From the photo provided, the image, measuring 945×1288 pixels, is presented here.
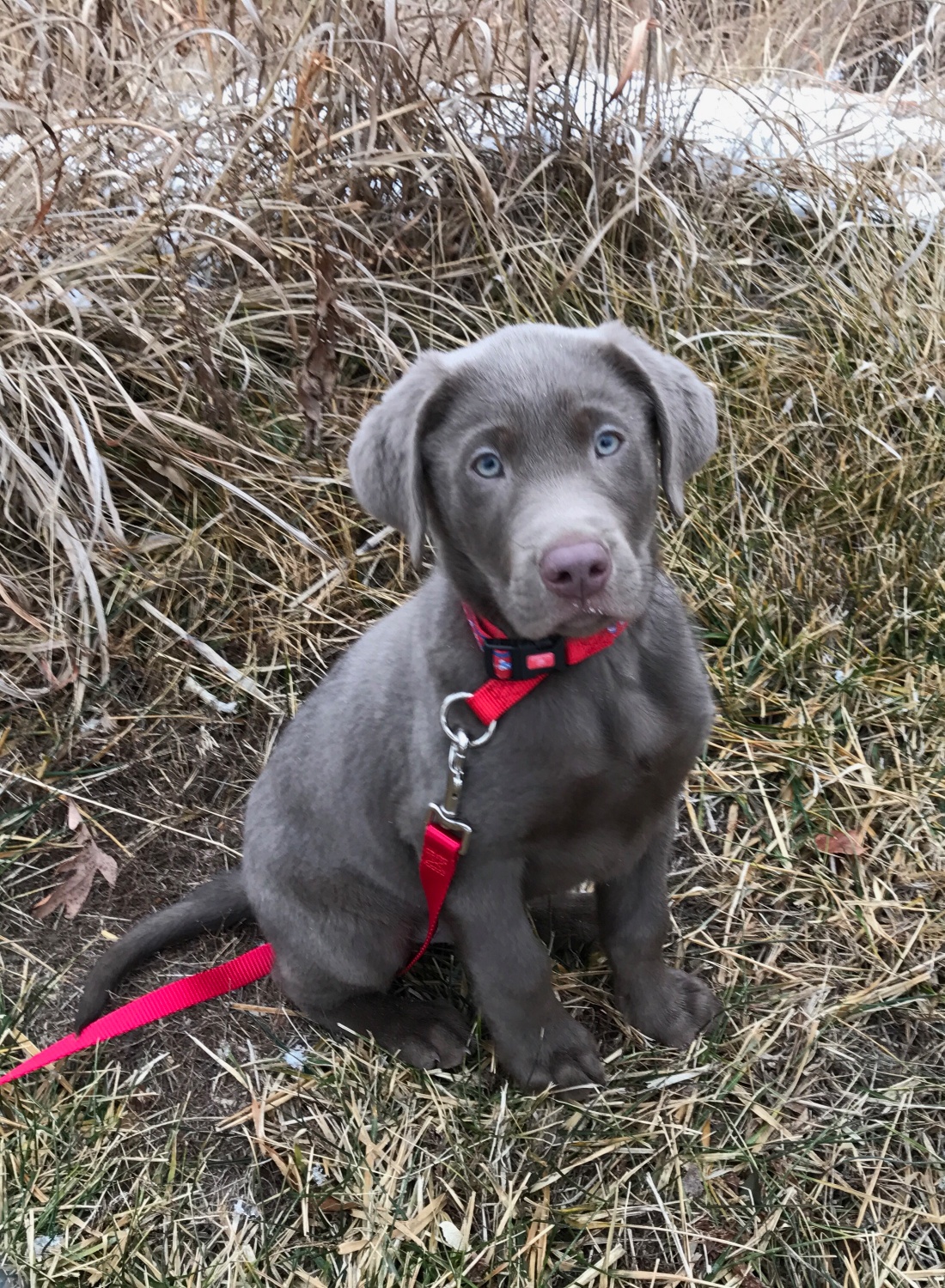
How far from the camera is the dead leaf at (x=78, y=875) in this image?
9.31ft

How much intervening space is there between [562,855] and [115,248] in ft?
8.17

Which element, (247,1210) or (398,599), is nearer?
(247,1210)

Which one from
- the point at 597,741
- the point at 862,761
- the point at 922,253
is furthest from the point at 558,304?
the point at 597,741

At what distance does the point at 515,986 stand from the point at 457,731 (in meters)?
0.52

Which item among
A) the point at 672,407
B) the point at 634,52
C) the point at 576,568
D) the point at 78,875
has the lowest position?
the point at 78,875

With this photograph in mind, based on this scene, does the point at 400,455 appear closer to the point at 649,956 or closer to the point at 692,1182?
the point at 649,956

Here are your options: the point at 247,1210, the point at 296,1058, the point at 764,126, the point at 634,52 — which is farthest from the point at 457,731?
the point at 764,126

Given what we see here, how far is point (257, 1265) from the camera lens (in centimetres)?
207

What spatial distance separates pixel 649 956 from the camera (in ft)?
7.42

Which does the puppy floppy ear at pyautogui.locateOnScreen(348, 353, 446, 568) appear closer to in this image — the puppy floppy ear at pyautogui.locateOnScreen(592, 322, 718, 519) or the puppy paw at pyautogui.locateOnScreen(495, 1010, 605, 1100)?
the puppy floppy ear at pyautogui.locateOnScreen(592, 322, 718, 519)

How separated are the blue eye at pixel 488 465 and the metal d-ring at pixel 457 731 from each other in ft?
1.28

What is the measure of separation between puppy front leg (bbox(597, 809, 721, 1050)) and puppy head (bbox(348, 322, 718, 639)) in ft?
2.08

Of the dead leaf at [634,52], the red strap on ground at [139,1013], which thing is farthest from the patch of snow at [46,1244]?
the dead leaf at [634,52]

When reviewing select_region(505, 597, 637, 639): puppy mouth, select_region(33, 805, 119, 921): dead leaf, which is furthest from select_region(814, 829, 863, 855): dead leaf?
select_region(33, 805, 119, 921): dead leaf
